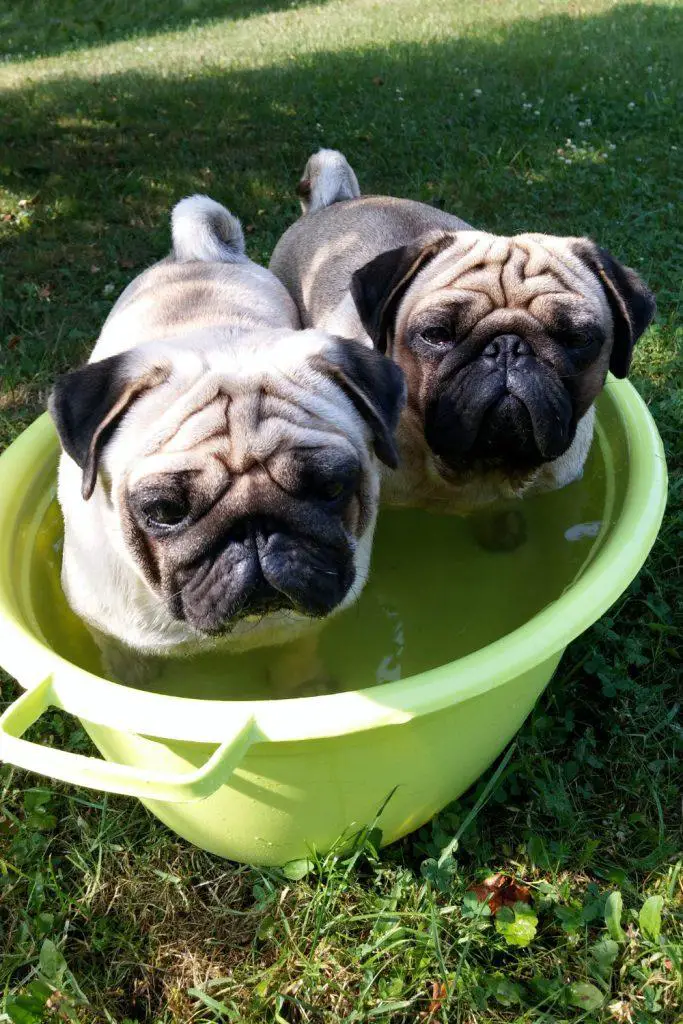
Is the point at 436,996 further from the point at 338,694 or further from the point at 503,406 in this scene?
the point at 503,406

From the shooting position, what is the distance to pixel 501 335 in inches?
126

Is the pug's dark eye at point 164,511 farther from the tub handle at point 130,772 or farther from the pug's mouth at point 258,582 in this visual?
the tub handle at point 130,772

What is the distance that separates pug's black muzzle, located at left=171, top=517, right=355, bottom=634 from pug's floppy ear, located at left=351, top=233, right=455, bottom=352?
4.26ft

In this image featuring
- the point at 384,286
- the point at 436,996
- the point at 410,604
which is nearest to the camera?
the point at 436,996

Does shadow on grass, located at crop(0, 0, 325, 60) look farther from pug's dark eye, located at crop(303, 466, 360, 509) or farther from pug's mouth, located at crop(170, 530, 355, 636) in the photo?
pug's mouth, located at crop(170, 530, 355, 636)

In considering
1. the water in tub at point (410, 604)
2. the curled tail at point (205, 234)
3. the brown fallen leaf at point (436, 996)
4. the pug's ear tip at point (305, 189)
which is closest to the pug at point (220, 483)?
the water in tub at point (410, 604)

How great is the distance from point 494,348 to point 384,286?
0.56 meters

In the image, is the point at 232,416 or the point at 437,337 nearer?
the point at 232,416

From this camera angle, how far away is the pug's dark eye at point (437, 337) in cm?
327

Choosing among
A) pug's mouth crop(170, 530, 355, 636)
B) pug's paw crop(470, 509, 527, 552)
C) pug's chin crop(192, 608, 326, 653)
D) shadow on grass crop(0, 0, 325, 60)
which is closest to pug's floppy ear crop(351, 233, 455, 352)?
pug's paw crop(470, 509, 527, 552)

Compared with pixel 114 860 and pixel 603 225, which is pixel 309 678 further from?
pixel 603 225

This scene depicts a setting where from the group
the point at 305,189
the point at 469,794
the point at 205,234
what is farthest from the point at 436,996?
the point at 305,189

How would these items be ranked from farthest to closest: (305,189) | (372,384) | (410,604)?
1. (305,189)
2. (410,604)
3. (372,384)

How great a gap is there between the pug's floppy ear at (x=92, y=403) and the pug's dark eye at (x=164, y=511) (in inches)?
8.4
